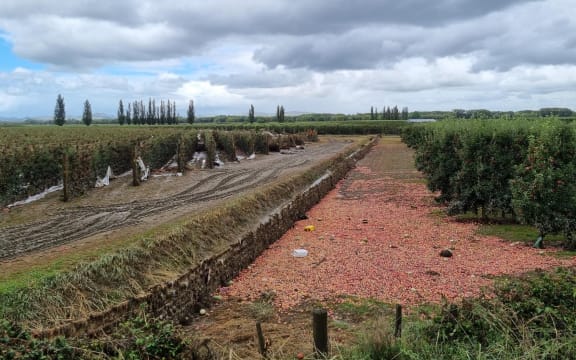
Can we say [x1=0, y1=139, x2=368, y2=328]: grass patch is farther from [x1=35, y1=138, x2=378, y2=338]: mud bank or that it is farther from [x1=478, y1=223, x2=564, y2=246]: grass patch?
[x1=478, y1=223, x2=564, y2=246]: grass patch

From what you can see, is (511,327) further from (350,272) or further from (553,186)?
(553,186)

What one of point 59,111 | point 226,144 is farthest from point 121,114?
point 226,144

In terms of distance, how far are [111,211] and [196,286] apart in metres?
7.32

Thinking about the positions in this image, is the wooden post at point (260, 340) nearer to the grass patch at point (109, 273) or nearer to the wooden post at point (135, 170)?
the grass patch at point (109, 273)

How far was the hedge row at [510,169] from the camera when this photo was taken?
12.2 m

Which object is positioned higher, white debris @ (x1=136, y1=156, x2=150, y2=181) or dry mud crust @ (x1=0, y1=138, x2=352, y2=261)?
white debris @ (x1=136, y1=156, x2=150, y2=181)

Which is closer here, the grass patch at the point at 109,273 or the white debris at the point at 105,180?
the grass patch at the point at 109,273

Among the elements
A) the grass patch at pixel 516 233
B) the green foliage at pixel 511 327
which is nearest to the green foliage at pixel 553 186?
the grass patch at pixel 516 233

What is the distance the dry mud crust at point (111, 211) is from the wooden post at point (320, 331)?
283 inches

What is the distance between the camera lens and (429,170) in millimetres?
18891

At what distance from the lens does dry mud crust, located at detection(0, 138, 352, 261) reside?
1173cm

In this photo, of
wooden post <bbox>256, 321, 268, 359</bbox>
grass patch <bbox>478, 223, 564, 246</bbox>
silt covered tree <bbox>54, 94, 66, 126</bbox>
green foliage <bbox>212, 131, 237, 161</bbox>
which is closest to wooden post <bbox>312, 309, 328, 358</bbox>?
wooden post <bbox>256, 321, 268, 359</bbox>

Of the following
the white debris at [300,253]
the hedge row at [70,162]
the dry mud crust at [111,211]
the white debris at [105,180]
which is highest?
the hedge row at [70,162]

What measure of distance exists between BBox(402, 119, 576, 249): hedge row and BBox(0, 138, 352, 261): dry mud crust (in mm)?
8004
